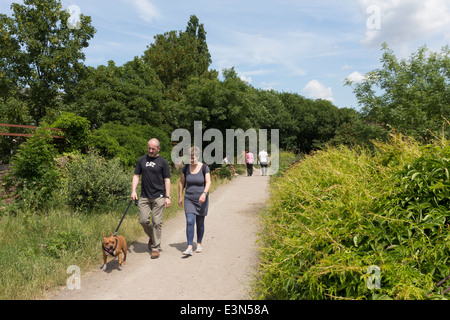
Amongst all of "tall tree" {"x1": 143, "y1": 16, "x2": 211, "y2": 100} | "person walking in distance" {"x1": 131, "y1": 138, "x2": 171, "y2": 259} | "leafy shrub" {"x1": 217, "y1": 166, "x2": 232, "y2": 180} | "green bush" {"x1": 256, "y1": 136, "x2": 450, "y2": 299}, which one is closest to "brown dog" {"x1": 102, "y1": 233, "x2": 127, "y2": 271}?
"person walking in distance" {"x1": 131, "y1": 138, "x2": 171, "y2": 259}

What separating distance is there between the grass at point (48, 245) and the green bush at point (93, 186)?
28 cm

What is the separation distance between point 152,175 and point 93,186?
9.92 feet

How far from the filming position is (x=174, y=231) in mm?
7738

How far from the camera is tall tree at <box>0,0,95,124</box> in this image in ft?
60.0

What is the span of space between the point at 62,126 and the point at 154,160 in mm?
6894

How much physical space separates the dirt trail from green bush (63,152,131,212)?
170 centimetres

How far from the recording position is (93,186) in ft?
26.3

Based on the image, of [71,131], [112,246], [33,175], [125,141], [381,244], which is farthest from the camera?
[125,141]

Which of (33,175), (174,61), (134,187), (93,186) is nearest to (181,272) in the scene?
(134,187)
